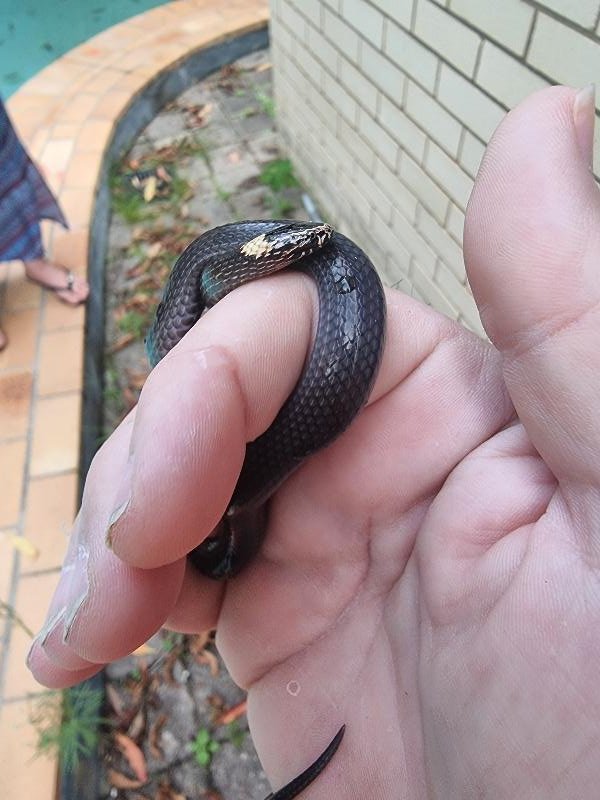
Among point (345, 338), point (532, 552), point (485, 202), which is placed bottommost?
point (532, 552)

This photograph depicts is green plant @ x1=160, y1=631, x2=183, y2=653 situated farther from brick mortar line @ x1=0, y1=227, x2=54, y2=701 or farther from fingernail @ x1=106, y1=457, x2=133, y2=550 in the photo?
fingernail @ x1=106, y1=457, x2=133, y2=550

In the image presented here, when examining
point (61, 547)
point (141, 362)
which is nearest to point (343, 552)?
point (61, 547)

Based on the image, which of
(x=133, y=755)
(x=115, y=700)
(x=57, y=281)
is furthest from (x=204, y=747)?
(x=57, y=281)

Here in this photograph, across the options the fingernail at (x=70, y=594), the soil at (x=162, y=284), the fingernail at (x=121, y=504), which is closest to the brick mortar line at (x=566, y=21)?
the fingernail at (x=121, y=504)

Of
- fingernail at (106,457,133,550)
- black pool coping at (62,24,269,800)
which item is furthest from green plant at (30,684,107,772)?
fingernail at (106,457,133,550)

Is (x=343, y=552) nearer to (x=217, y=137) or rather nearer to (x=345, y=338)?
(x=345, y=338)

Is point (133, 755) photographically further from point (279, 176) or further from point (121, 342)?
point (279, 176)
